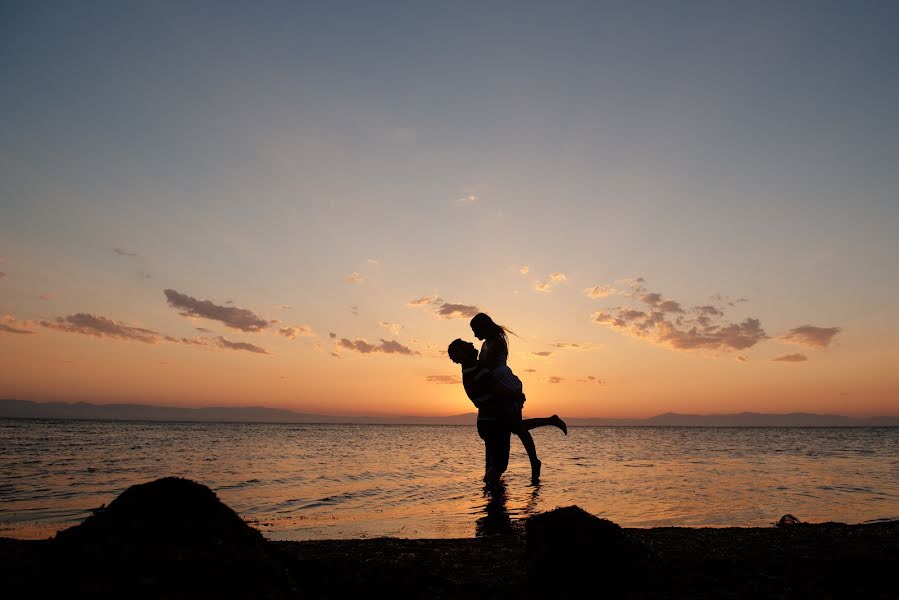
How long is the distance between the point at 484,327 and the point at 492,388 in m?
1.02

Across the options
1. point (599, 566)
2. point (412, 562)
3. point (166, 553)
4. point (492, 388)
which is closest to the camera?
point (166, 553)

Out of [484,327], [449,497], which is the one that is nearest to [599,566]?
[484,327]

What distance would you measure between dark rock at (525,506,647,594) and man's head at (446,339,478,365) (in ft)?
16.4

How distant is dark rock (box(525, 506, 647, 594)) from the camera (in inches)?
139

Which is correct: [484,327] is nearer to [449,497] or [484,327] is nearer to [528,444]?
[528,444]

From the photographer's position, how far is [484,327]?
8734mm

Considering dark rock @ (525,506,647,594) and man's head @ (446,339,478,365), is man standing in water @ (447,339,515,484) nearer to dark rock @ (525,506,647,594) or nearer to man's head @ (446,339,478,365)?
man's head @ (446,339,478,365)

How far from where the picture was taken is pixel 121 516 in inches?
116

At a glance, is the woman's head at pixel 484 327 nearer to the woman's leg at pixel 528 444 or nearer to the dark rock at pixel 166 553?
the woman's leg at pixel 528 444

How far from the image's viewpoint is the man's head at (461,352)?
8898 millimetres

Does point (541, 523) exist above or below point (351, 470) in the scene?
above

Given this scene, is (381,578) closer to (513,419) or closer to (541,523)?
(541,523)

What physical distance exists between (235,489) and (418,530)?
719cm

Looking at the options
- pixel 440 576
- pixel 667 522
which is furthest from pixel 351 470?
pixel 440 576
